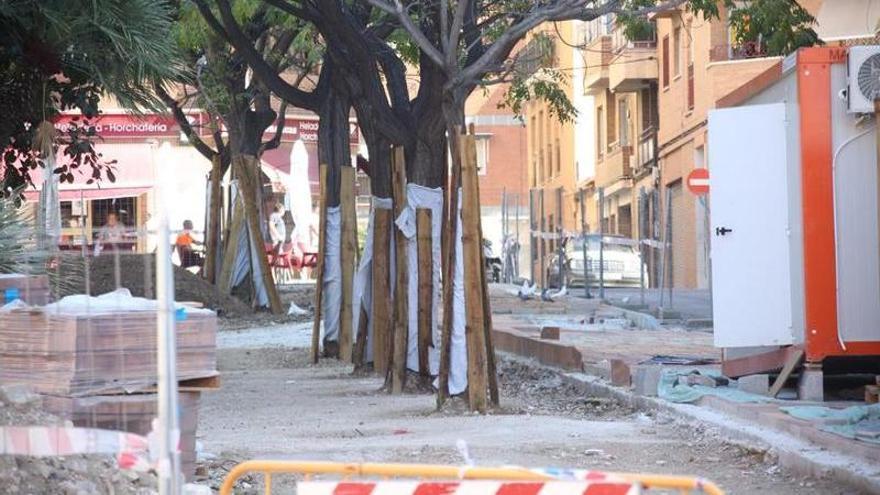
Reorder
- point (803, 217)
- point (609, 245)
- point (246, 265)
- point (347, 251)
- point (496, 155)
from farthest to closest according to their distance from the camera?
point (496, 155) → point (609, 245) → point (246, 265) → point (347, 251) → point (803, 217)

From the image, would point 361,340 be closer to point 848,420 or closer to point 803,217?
point 803,217

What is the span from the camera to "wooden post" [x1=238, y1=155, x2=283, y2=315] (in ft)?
91.4

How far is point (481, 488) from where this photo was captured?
483 centimetres

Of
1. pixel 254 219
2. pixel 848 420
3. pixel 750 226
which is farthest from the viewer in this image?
pixel 254 219

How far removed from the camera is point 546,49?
72.8 feet

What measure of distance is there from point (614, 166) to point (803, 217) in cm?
4349

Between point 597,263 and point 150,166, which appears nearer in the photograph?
point 597,263

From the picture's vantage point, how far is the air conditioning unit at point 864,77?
12.7 m

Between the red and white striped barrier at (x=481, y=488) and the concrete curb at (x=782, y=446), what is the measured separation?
449 cm

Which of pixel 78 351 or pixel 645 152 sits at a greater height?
pixel 645 152

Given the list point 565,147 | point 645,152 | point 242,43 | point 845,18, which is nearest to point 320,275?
point 242,43

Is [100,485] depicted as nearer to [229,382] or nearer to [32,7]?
[32,7]

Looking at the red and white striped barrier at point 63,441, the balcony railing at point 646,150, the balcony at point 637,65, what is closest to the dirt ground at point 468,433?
the red and white striped barrier at point 63,441

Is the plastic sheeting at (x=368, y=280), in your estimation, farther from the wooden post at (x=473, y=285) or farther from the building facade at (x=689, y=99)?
the building facade at (x=689, y=99)
